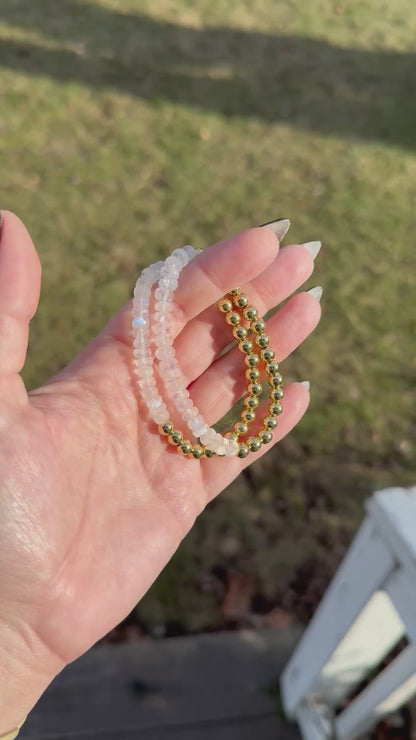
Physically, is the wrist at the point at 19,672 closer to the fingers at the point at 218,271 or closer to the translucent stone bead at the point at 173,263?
the fingers at the point at 218,271

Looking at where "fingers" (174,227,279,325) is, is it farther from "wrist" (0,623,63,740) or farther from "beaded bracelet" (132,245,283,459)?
"wrist" (0,623,63,740)

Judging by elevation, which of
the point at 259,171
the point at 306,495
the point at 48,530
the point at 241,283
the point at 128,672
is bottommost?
the point at 128,672

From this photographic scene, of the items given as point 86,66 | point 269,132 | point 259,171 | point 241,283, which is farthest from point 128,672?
point 86,66

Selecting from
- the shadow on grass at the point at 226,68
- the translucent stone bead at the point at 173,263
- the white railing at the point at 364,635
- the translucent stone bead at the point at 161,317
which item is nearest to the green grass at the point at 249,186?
the shadow on grass at the point at 226,68

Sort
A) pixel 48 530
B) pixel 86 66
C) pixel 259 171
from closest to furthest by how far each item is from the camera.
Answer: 1. pixel 48 530
2. pixel 259 171
3. pixel 86 66

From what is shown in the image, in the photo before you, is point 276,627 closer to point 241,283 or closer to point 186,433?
point 186,433

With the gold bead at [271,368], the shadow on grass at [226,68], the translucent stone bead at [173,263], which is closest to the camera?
the translucent stone bead at [173,263]
